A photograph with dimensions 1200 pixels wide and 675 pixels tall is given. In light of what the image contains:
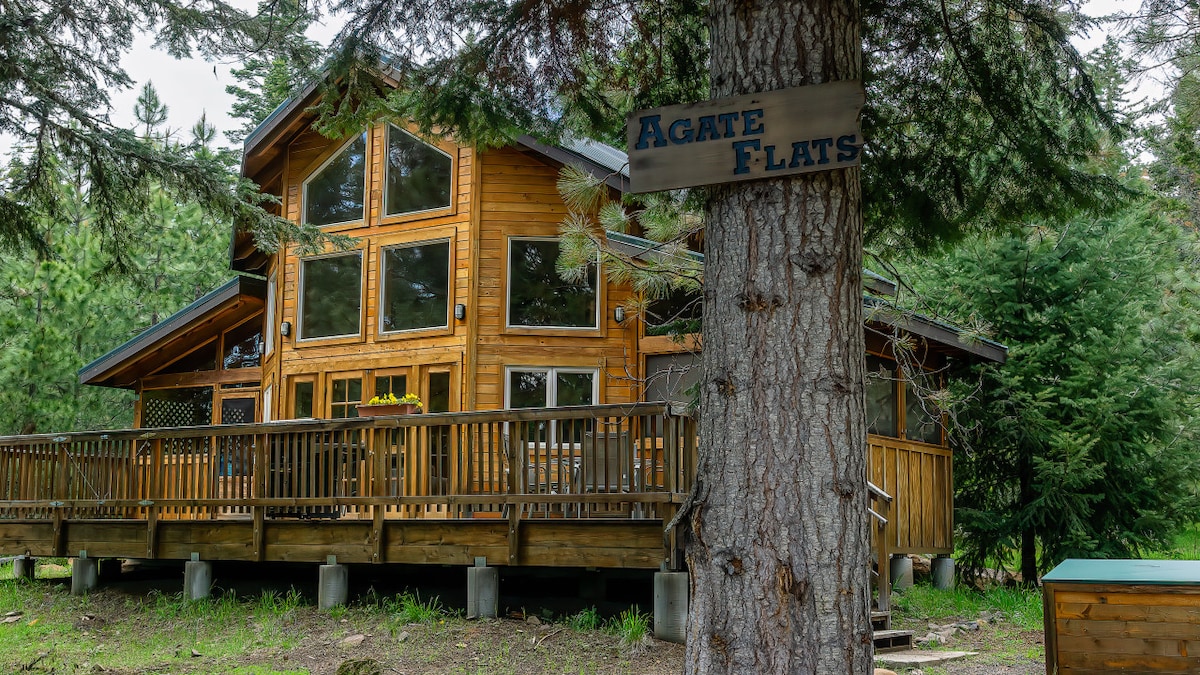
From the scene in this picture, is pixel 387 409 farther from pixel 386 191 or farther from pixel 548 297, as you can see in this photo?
pixel 386 191

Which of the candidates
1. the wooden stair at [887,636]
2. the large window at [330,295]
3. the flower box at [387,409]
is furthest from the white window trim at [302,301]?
the wooden stair at [887,636]

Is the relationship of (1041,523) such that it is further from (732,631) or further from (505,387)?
(732,631)

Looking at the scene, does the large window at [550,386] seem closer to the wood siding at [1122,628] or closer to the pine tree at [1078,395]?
the pine tree at [1078,395]

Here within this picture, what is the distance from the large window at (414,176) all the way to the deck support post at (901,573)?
689cm

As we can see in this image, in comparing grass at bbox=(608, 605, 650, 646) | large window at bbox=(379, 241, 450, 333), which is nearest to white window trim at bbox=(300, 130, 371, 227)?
large window at bbox=(379, 241, 450, 333)

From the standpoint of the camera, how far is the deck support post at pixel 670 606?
8398 millimetres

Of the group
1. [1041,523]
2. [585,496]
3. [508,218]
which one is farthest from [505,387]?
[1041,523]

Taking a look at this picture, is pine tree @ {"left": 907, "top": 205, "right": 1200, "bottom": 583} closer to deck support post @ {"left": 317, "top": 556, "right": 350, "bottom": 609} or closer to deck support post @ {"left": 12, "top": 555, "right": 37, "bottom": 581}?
deck support post @ {"left": 317, "top": 556, "right": 350, "bottom": 609}

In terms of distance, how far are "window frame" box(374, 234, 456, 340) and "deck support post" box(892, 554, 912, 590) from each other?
5879 mm

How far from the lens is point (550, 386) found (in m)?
13.6

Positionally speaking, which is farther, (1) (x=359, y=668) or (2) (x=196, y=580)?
(2) (x=196, y=580)

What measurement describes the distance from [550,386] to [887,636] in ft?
19.1

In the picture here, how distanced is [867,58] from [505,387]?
26.2 feet

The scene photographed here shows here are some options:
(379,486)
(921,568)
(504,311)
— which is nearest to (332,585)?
(379,486)
